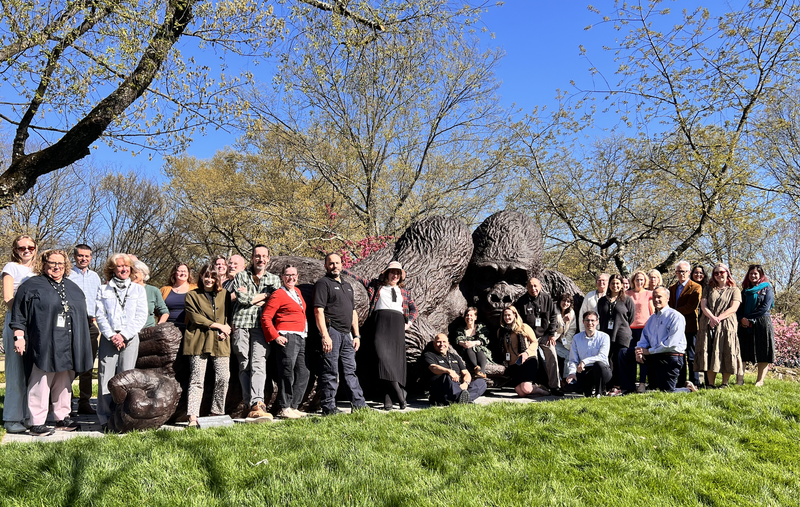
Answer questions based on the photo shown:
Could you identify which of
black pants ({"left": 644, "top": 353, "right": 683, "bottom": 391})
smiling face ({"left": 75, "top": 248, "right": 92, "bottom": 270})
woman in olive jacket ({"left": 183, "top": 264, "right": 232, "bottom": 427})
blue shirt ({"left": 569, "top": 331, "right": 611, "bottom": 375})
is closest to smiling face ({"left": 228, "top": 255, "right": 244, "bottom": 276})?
woman in olive jacket ({"left": 183, "top": 264, "right": 232, "bottom": 427})

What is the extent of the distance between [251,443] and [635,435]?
11.5 feet

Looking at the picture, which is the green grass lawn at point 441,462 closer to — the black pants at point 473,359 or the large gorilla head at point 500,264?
the black pants at point 473,359

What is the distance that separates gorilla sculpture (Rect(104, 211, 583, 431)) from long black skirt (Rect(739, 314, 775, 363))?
259 cm

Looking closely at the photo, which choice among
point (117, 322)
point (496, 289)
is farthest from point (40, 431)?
point (496, 289)

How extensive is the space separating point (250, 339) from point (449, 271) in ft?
11.8

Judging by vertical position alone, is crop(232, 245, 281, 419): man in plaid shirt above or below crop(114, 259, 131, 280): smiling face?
below

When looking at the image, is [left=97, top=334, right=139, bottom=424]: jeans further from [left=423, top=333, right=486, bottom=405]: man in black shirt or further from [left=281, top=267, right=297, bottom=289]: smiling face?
[left=423, top=333, right=486, bottom=405]: man in black shirt

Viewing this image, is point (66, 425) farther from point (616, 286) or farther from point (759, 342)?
A: point (759, 342)

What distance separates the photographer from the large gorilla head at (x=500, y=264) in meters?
9.18

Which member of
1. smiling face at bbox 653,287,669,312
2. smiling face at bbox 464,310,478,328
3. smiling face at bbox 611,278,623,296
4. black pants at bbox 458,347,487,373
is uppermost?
smiling face at bbox 611,278,623,296

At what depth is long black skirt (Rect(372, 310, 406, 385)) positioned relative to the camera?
7117 mm

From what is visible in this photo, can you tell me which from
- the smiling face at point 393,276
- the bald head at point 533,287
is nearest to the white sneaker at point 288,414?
the smiling face at point 393,276

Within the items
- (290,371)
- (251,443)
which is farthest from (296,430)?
(290,371)

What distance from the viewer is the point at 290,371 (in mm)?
6523
